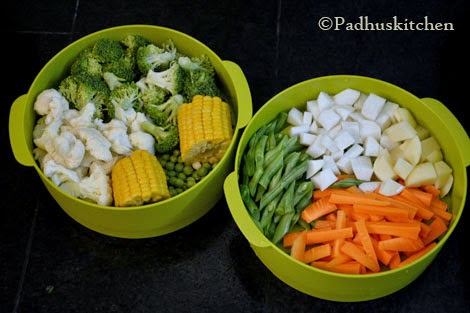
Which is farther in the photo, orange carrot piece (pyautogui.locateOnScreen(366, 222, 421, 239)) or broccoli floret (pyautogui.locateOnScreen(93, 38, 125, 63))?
Answer: broccoli floret (pyautogui.locateOnScreen(93, 38, 125, 63))

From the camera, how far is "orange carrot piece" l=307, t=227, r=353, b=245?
2074mm

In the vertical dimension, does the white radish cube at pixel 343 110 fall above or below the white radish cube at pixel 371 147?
above

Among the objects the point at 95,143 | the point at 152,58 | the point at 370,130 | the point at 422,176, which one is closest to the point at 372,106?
the point at 370,130

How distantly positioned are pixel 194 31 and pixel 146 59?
0.43m

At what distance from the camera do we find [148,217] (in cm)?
212

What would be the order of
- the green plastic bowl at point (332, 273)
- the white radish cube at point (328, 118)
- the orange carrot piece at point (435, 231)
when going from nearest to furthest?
1. the green plastic bowl at point (332, 273)
2. the orange carrot piece at point (435, 231)
3. the white radish cube at point (328, 118)

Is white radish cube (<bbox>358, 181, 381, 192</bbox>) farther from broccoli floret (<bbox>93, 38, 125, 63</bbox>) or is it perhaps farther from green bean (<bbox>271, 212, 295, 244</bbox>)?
broccoli floret (<bbox>93, 38, 125, 63</bbox>)

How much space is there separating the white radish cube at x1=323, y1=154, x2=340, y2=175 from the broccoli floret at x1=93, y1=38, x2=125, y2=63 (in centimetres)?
77

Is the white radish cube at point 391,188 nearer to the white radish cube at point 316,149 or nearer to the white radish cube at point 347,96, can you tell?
the white radish cube at point 316,149

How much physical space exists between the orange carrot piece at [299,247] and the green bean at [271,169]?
19 centimetres

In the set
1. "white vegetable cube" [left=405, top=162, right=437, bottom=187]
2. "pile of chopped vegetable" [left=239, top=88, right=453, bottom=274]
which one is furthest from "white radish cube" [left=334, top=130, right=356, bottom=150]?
"white vegetable cube" [left=405, top=162, right=437, bottom=187]

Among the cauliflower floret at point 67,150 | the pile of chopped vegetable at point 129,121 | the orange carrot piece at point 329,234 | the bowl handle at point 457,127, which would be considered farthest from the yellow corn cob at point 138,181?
the bowl handle at point 457,127

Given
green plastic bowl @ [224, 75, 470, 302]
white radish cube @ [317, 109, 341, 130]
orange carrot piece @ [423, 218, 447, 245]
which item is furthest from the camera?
white radish cube @ [317, 109, 341, 130]

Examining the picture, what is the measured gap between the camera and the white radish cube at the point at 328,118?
7.52ft
